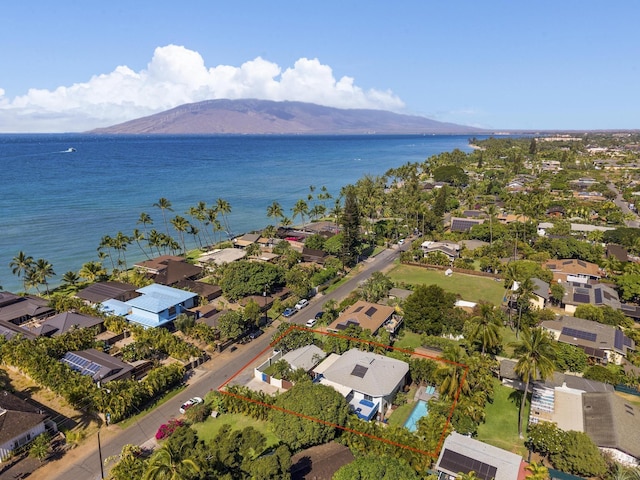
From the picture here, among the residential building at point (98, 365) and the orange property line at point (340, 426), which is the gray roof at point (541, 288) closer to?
the orange property line at point (340, 426)

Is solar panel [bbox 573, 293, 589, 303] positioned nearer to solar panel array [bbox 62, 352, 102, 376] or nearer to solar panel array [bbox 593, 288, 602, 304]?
solar panel array [bbox 593, 288, 602, 304]

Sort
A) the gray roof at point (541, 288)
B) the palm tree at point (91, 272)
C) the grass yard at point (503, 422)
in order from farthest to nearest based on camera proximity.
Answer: the palm tree at point (91, 272)
the gray roof at point (541, 288)
the grass yard at point (503, 422)

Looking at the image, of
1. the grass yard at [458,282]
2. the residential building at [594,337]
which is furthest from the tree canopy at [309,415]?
the grass yard at [458,282]

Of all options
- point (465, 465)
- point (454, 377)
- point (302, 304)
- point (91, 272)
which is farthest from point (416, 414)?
point (91, 272)

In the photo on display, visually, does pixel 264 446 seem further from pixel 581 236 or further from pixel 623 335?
pixel 581 236

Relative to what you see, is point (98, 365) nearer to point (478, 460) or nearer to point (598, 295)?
point (478, 460)

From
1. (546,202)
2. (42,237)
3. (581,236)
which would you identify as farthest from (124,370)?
(546,202)

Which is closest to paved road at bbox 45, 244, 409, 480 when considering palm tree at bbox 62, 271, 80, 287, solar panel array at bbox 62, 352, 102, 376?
solar panel array at bbox 62, 352, 102, 376
